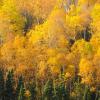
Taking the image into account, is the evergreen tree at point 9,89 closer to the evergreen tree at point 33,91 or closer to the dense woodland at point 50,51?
the dense woodland at point 50,51

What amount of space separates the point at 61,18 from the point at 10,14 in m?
11.2

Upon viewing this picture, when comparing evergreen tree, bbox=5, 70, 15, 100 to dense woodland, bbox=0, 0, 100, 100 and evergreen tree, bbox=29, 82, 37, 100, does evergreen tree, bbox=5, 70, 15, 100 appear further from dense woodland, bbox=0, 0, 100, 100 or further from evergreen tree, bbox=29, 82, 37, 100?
evergreen tree, bbox=29, 82, 37, 100

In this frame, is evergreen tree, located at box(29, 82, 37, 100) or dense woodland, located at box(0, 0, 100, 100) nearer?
dense woodland, located at box(0, 0, 100, 100)

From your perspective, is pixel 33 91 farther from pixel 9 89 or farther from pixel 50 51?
pixel 50 51

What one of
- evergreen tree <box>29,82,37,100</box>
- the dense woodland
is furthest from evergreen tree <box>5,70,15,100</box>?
evergreen tree <box>29,82,37,100</box>

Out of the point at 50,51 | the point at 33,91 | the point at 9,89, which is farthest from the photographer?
the point at 50,51

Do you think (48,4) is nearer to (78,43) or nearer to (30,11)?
(30,11)

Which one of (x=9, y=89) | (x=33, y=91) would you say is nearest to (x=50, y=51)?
(x=33, y=91)

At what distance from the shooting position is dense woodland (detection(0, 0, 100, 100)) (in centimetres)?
8762

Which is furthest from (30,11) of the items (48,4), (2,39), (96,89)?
(96,89)

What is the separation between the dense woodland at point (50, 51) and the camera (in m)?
87.6

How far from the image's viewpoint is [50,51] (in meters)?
93.2

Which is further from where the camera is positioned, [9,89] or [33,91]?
[9,89]

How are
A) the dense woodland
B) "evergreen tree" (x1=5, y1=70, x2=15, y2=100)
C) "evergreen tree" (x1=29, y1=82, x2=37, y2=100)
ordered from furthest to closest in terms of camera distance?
"evergreen tree" (x1=5, y1=70, x2=15, y2=100), "evergreen tree" (x1=29, y1=82, x2=37, y2=100), the dense woodland
